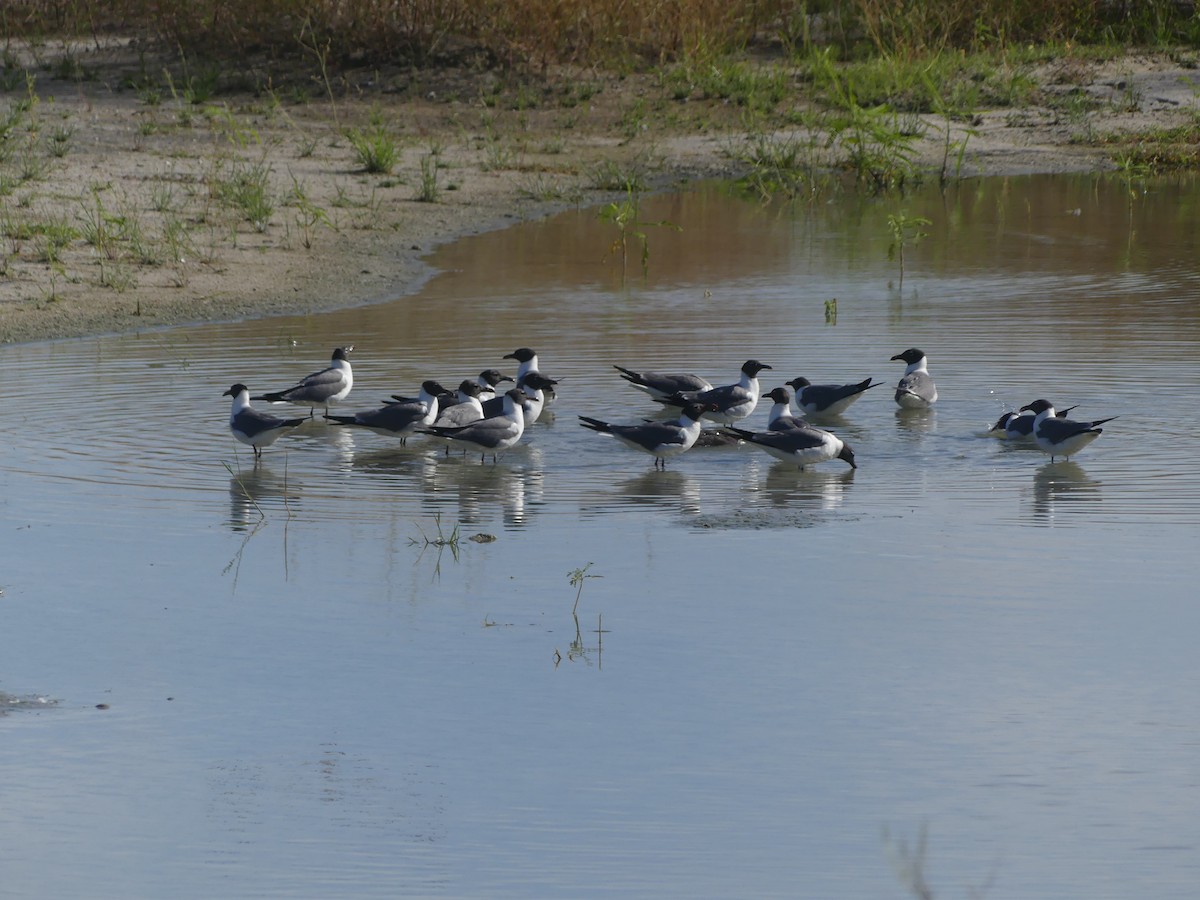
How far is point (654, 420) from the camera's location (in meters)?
11.7

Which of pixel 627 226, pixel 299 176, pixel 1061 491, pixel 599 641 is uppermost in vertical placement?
pixel 299 176

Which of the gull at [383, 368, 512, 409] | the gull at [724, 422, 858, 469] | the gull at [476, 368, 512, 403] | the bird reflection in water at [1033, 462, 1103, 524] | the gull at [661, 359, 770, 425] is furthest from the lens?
the gull at [476, 368, 512, 403]

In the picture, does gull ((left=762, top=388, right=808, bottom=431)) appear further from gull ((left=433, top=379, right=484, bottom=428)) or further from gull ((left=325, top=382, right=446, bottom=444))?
gull ((left=325, top=382, right=446, bottom=444))

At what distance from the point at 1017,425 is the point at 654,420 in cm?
239

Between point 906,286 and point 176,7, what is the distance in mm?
16169

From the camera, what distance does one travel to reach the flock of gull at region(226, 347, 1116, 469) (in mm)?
10547

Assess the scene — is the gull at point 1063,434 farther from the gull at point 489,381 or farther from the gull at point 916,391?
the gull at point 489,381

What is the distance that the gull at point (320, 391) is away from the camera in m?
11.8

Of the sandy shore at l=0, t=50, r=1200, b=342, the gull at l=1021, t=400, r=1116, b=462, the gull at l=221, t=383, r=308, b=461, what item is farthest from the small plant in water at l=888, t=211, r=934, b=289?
the gull at l=221, t=383, r=308, b=461

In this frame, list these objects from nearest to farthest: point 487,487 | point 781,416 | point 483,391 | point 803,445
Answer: point 487,487 < point 803,445 < point 781,416 < point 483,391

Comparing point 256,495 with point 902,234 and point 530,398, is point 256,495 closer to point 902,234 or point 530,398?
point 530,398

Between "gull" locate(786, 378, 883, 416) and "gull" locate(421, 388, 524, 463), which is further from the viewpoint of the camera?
"gull" locate(786, 378, 883, 416)

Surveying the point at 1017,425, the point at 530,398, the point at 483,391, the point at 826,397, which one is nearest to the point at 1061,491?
the point at 1017,425

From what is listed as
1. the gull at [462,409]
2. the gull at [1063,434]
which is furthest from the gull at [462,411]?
the gull at [1063,434]
